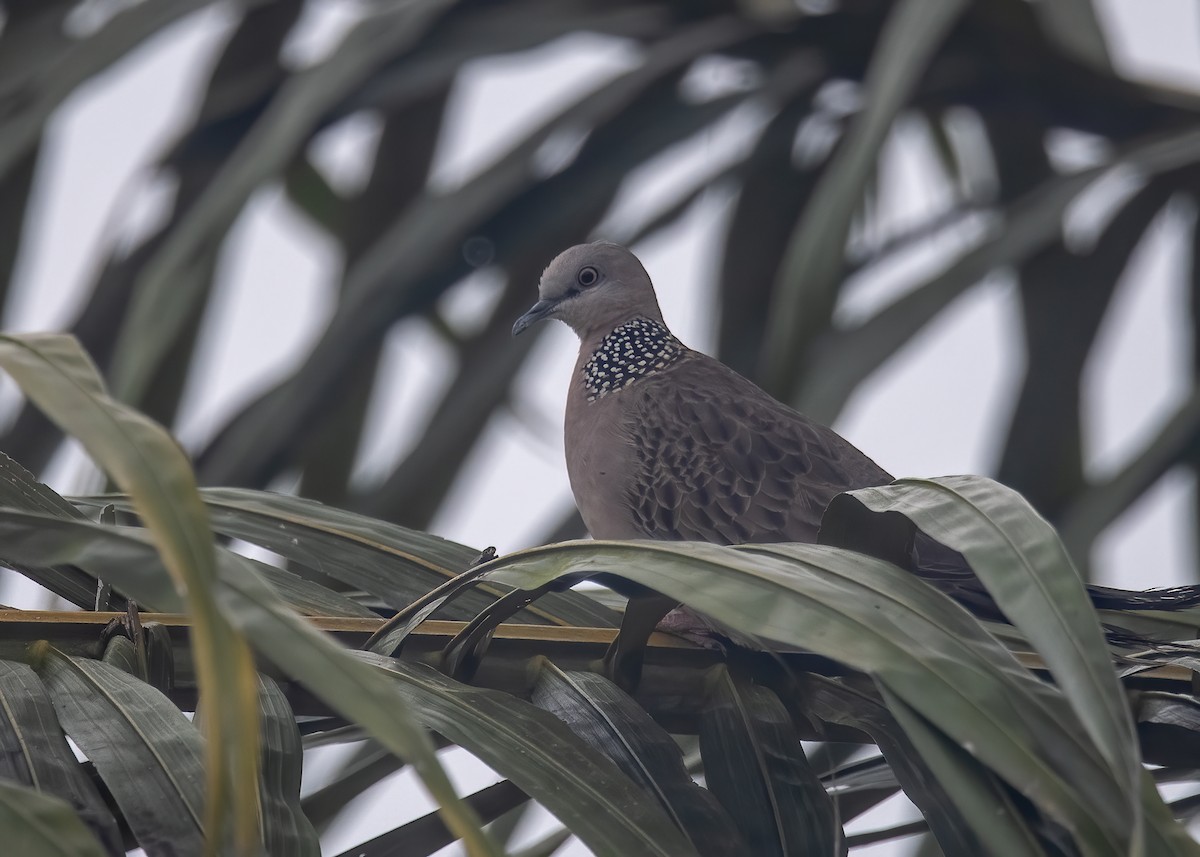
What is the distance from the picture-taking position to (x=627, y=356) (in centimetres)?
309

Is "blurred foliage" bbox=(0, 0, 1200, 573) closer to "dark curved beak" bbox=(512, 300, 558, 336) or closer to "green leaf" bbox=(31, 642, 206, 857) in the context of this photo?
"dark curved beak" bbox=(512, 300, 558, 336)

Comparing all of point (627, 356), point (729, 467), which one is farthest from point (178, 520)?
point (627, 356)

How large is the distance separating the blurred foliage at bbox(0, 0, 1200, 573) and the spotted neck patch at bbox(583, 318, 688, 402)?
0.17 m

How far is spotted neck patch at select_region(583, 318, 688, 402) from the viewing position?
3008 millimetres

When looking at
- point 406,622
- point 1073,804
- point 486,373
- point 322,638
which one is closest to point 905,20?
point 486,373

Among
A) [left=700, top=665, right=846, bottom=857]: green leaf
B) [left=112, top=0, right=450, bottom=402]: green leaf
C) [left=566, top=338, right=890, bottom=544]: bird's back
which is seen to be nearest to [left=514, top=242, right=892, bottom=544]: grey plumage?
[left=566, top=338, right=890, bottom=544]: bird's back

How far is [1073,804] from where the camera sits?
101cm

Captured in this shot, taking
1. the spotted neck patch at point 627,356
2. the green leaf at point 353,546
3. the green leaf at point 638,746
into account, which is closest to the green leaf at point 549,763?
the green leaf at point 638,746

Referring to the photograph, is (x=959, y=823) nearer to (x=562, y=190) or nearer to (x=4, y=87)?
(x=562, y=190)

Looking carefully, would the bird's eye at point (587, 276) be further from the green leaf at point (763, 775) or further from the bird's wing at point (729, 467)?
the green leaf at point (763, 775)

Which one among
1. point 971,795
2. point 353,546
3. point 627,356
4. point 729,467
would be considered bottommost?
point 971,795

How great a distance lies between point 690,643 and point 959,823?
1.38 ft

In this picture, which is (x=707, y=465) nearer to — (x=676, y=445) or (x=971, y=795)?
(x=676, y=445)

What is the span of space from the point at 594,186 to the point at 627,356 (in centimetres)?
38
